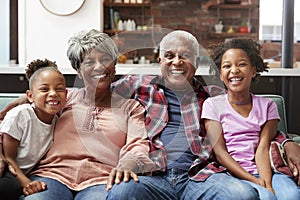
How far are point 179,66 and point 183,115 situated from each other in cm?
22

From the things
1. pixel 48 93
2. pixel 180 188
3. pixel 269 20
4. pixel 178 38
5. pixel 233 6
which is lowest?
pixel 180 188

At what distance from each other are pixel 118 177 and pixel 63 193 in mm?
232

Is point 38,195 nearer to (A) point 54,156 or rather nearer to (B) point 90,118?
(A) point 54,156

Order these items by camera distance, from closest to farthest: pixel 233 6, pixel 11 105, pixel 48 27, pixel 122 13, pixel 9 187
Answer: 1. pixel 9 187
2. pixel 11 105
3. pixel 48 27
4. pixel 122 13
5. pixel 233 6

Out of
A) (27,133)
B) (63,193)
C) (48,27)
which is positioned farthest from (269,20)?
(63,193)

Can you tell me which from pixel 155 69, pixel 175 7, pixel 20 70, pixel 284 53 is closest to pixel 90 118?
pixel 155 69

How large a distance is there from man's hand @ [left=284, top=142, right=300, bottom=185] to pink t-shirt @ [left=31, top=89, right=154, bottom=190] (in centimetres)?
55

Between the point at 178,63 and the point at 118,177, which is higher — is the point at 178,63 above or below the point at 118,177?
Result: above

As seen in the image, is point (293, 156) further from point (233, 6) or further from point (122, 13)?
point (233, 6)

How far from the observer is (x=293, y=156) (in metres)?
1.73

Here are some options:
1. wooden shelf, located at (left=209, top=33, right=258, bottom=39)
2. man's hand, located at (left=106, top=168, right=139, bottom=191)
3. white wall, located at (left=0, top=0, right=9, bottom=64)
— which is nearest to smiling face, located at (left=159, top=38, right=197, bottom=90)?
man's hand, located at (left=106, top=168, right=139, bottom=191)

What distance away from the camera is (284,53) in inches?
152

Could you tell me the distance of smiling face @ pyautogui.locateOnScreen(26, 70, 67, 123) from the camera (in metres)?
1.79

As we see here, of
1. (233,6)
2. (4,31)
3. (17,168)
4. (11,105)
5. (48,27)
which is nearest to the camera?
(17,168)
